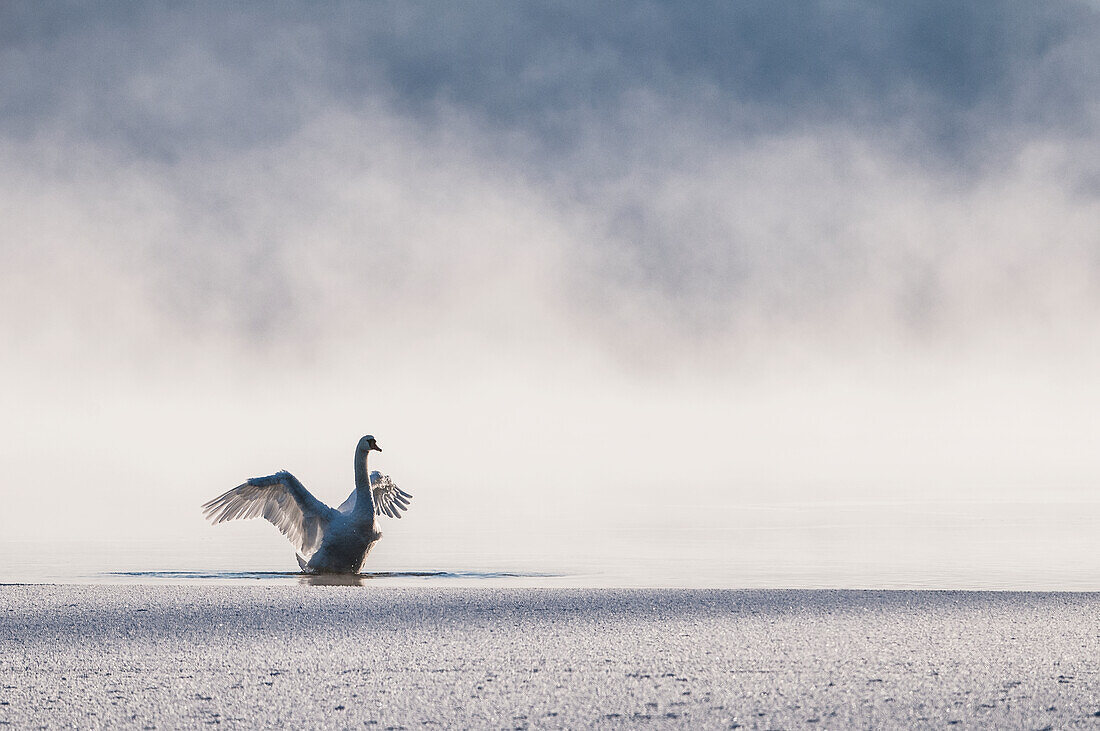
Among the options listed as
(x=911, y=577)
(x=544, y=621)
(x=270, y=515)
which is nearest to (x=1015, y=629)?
(x=544, y=621)

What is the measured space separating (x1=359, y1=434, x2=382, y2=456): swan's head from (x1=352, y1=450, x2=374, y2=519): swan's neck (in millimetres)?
50

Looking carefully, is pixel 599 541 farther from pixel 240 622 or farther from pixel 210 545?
pixel 240 622

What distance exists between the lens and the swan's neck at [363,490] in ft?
38.0

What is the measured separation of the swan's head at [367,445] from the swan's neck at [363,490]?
5 centimetres

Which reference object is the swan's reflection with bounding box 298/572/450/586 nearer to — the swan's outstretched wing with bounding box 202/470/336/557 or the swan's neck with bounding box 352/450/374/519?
the swan's neck with bounding box 352/450/374/519

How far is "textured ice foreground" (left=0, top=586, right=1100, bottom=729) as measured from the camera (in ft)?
14.2

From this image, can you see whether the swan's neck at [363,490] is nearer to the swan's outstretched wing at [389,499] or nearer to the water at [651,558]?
the water at [651,558]

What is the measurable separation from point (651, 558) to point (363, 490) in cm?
310

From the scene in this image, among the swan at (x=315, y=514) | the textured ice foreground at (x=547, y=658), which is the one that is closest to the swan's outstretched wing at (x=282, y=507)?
the swan at (x=315, y=514)

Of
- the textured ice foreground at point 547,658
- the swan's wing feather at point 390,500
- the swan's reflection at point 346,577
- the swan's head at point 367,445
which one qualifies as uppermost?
the swan's head at point 367,445

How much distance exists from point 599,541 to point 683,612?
9.17 m

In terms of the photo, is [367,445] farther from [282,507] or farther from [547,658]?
[547,658]

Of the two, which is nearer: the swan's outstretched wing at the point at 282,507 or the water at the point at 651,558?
the water at the point at 651,558

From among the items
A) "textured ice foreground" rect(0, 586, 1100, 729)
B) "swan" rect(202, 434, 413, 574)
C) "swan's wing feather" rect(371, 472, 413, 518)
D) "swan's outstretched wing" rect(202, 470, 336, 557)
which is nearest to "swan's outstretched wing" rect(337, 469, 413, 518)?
"swan's wing feather" rect(371, 472, 413, 518)
